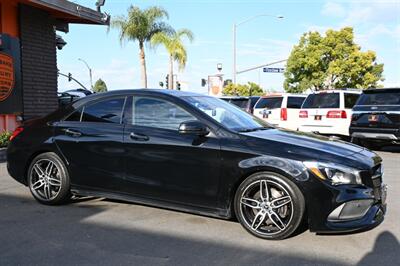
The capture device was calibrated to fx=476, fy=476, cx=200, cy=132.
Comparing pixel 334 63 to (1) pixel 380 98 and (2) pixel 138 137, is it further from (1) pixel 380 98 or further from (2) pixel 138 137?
(2) pixel 138 137

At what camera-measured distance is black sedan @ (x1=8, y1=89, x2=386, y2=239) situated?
4.57m

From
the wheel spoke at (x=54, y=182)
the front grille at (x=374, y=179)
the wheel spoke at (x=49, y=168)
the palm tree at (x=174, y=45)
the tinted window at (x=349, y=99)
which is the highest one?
the palm tree at (x=174, y=45)

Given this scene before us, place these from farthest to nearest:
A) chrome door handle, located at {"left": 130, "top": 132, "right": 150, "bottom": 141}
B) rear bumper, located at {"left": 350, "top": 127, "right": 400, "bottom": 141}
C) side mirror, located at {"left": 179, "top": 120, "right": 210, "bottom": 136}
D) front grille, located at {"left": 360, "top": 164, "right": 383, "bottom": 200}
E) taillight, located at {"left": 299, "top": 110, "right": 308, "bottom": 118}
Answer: taillight, located at {"left": 299, "top": 110, "right": 308, "bottom": 118} → rear bumper, located at {"left": 350, "top": 127, "right": 400, "bottom": 141} → chrome door handle, located at {"left": 130, "top": 132, "right": 150, "bottom": 141} → side mirror, located at {"left": 179, "top": 120, "right": 210, "bottom": 136} → front grille, located at {"left": 360, "top": 164, "right": 383, "bottom": 200}

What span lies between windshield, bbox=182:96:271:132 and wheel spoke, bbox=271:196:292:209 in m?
0.92

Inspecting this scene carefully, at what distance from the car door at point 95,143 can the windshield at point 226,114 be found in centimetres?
97

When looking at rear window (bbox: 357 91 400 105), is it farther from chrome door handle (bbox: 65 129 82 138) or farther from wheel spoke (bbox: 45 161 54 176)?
wheel spoke (bbox: 45 161 54 176)

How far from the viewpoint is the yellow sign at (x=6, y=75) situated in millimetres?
11641

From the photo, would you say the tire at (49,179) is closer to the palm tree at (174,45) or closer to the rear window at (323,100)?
the rear window at (323,100)

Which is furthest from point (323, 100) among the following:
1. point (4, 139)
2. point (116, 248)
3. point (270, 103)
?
point (116, 248)

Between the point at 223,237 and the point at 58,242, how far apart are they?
164cm

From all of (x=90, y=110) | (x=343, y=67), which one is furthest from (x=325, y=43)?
(x=90, y=110)

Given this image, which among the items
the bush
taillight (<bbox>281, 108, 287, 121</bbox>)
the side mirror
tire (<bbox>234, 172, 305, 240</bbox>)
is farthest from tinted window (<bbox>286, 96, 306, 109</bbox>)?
tire (<bbox>234, 172, 305, 240</bbox>)

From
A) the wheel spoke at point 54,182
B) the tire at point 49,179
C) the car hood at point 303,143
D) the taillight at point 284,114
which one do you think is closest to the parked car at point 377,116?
the taillight at point 284,114

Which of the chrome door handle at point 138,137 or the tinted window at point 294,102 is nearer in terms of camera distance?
the chrome door handle at point 138,137
